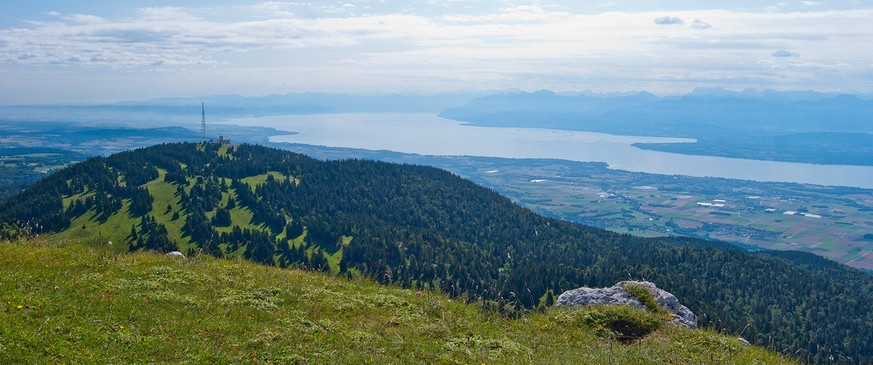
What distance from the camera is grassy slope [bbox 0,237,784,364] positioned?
38.5 feet

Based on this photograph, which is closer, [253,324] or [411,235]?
[253,324]

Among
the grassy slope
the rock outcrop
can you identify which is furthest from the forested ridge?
the grassy slope

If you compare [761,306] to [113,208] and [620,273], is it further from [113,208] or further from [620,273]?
[113,208]

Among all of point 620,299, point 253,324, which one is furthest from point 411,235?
point 253,324

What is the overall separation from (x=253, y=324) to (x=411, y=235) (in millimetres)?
115029

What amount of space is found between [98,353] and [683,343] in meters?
13.4

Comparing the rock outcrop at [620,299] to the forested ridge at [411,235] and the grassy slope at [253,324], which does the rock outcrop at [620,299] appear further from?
the forested ridge at [411,235]

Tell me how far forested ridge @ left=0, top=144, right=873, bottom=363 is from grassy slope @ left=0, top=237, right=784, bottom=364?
56.5 m

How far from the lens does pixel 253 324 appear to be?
1366cm

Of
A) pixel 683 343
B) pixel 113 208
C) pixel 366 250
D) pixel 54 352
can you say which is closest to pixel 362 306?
pixel 54 352

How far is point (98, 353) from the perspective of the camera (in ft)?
36.4

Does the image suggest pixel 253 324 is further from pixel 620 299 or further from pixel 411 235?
pixel 411 235

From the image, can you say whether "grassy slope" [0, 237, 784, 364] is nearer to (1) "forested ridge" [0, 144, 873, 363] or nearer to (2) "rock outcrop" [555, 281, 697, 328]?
(2) "rock outcrop" [555, 281, 697, 328]

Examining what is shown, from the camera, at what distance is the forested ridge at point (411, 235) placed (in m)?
98.8
